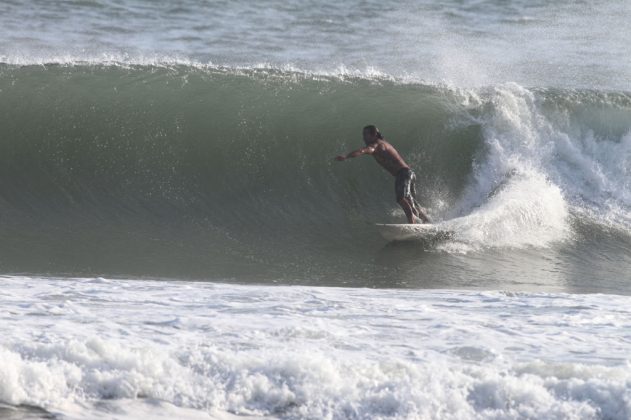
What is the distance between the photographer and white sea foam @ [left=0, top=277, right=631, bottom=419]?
5.07m

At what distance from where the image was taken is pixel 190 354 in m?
5.50

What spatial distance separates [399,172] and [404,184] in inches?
5.8

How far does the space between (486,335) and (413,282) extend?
2356 millimetres

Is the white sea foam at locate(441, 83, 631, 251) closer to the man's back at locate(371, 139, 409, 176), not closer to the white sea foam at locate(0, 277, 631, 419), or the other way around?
the man's back at locate(371, 139, 409, 176)

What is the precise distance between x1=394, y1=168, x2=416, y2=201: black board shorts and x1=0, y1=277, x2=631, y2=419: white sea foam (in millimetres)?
2995

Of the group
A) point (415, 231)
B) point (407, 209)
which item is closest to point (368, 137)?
point (407, 209)

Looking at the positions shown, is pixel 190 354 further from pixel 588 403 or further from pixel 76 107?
pixel 76 107

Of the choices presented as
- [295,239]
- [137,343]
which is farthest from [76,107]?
[137,343]

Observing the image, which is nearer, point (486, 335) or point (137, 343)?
point (137, 343)

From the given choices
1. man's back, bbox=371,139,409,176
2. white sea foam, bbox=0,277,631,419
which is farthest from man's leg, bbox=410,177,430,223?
white sea foam, bbox=0,277,631,419

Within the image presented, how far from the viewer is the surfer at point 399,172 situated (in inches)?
399

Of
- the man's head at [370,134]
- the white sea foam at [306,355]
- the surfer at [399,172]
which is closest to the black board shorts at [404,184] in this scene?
the surfer at [399,172]

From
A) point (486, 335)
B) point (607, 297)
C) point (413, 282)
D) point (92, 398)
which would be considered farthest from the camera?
point (413, 282)

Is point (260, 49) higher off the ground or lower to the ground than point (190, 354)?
higher
